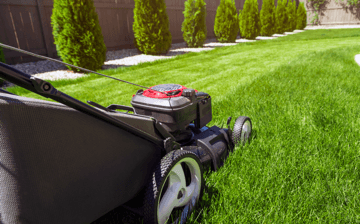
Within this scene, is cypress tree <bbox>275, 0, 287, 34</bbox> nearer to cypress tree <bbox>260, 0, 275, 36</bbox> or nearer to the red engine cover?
cypress tree <bbox>260, 0, 275, 36</bbox>

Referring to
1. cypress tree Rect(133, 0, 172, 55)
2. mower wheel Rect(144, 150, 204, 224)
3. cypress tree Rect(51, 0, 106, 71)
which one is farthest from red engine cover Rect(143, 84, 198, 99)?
cypress tree Rect(133, 0, 172, 55)

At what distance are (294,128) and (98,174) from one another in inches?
86.7

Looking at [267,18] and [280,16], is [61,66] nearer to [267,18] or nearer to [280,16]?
[267,18]

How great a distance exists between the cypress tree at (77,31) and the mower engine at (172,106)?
19.5 ft

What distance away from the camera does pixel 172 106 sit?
168 cm

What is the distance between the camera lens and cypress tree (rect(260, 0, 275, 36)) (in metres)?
18.1

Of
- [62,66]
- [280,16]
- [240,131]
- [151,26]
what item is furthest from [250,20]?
[240,131]

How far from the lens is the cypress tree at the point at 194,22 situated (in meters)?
11.8

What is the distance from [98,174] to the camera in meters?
1.12

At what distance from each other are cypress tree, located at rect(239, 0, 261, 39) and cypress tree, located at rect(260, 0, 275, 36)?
251cm

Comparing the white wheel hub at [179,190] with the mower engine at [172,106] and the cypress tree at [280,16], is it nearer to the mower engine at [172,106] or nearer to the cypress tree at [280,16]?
the mower engine at [172,106]

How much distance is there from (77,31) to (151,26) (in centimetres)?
359

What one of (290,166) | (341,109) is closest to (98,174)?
(290,166)

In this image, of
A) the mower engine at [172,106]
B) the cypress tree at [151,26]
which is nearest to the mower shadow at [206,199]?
the mower engine at [172,106]
